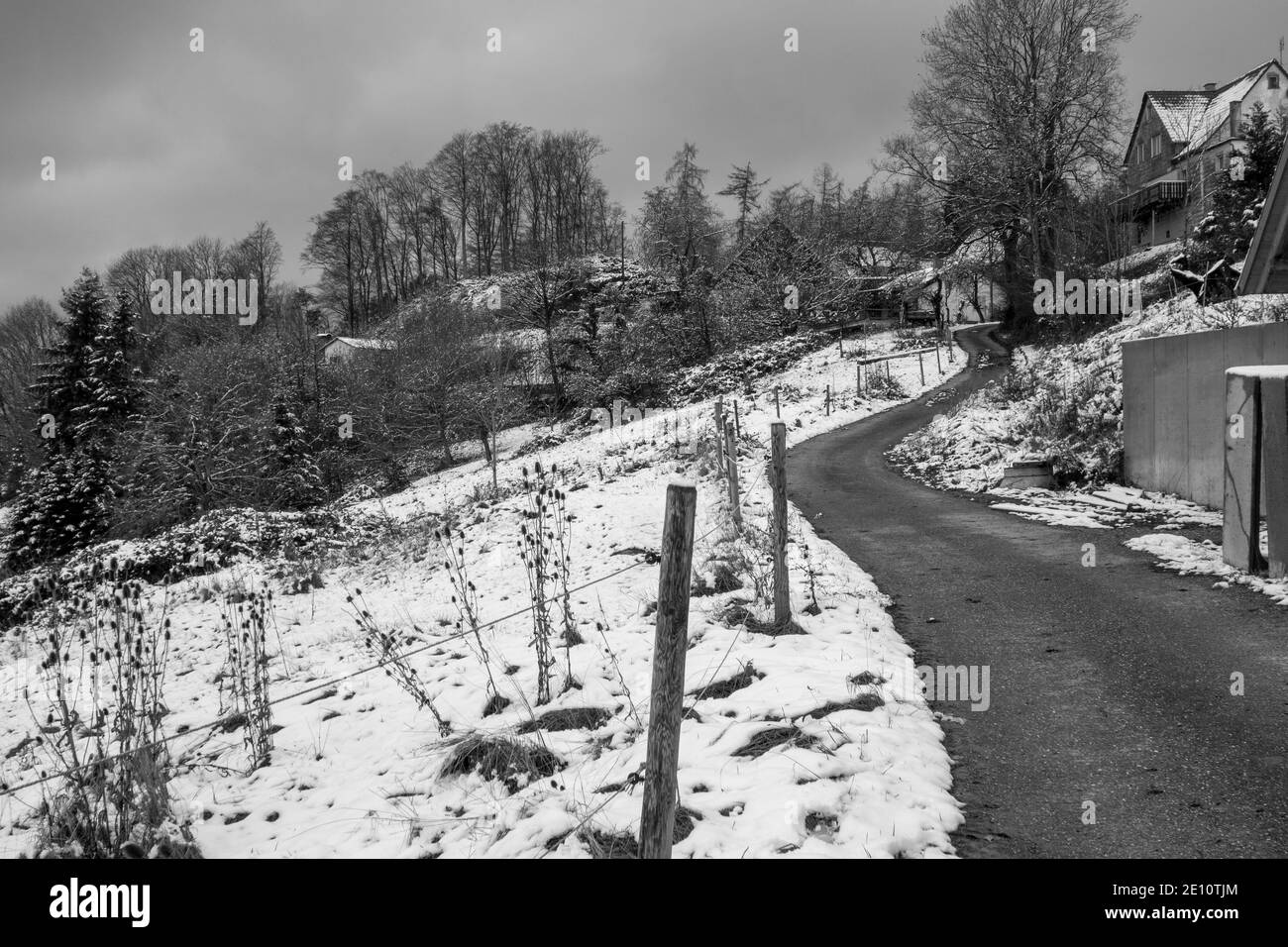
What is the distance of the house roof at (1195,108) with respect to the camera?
43316mm

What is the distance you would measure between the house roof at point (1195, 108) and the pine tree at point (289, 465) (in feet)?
146

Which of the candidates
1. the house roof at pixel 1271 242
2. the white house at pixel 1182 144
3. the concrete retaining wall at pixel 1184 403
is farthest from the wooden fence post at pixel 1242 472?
the white house at pixel 1182 144

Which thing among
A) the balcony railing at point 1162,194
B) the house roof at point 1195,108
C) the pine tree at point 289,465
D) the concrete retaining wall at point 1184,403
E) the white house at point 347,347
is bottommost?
the pine tree at point 289,465

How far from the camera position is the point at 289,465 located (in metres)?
27.8

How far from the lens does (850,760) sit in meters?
4.02

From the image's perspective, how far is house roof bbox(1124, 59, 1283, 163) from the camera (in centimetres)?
4332

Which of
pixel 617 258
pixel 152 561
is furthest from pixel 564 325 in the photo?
pixel 152 561

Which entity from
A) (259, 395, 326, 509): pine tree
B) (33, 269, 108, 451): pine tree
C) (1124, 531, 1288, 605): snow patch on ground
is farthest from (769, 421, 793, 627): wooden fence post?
(33, 269, 108, 451): pine tree

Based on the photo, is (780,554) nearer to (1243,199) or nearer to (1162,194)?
(1243,199)

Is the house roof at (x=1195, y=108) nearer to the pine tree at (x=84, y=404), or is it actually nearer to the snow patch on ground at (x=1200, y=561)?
the snow patch on ground at (x=1200, y=561)

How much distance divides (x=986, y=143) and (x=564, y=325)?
22925mm

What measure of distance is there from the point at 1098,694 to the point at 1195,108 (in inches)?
2260

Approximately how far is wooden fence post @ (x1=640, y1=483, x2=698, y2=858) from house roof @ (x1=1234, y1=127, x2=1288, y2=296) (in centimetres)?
862
